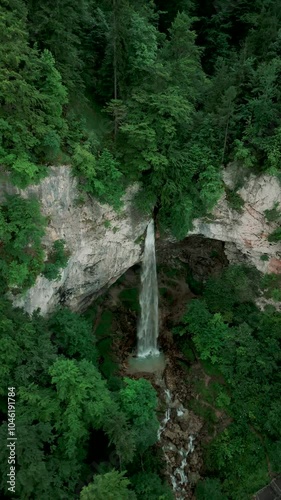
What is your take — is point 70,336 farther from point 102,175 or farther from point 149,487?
point 102,175

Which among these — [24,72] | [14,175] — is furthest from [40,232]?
[24,72]

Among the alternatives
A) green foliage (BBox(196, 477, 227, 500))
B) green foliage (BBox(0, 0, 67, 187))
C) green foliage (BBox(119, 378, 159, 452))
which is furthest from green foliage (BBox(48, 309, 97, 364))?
green foliage (BBox(196, 477, 227, 500))

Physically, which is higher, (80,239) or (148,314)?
(80,239)

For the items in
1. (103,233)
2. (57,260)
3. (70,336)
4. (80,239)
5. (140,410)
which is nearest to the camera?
(140,410)

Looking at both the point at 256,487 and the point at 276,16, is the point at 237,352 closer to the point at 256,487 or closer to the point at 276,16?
the point at 256,487

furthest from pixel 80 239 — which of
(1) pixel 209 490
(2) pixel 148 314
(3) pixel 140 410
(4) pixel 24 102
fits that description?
(1) pixel 209 490

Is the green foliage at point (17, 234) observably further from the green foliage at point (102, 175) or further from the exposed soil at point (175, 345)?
the exposed soil at point (175, 345)
